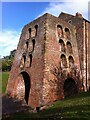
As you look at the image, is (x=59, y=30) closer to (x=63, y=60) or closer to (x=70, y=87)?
(x=63, y=60)

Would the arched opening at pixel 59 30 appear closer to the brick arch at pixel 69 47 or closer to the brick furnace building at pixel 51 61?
the brick furnace building at pixel 51 61

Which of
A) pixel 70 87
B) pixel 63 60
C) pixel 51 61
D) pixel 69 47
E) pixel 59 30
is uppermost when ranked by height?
pixel 59 30

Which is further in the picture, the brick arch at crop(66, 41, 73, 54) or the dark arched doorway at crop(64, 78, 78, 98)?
the brick arch at crop(66, 41, 73, 54)

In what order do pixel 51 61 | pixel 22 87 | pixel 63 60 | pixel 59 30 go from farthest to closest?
pixel 22 87 < pixel 59 30 < pixel 63 60 < pixel 51 61

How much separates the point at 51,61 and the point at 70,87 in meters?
5.43

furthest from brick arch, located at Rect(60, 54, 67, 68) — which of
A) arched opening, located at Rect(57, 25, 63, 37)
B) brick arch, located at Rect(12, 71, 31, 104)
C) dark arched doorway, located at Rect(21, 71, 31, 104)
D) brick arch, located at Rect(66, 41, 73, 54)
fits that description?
dark arched doorway, located at Rect(21, 71, 31, 104)

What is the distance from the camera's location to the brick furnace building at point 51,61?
87.5 feet

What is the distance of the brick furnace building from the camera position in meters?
26.7

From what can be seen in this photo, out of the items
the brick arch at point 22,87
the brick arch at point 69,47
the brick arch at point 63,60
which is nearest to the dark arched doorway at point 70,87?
the brick arch at point 63,60

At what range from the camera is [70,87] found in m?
30.7

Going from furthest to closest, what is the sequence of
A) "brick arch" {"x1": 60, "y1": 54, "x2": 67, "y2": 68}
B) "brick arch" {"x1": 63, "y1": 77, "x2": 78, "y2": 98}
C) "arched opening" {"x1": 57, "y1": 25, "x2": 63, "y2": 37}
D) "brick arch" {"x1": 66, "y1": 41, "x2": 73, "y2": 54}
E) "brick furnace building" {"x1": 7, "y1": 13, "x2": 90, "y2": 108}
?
"brick arch" {"x1": 66, "y1": 41, "x2": 73, "y2": 54} → "arched opening" {"x1": 57, "y1": 25, "x2": 63, "y2": 37} → "brick arch" {"x1": 63, "y1": 77, "x2": 78, "y2": 98} → "brick arch" {"x1": 60, "y1": 54, "x2": 67, "y2": 68} → "brick furnace building" {"x1": 7, "y1": 13, "x2": 90, "y2": 108}

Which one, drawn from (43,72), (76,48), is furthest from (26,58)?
(76,48)

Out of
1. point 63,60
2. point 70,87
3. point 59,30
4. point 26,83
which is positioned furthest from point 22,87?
point 59,30

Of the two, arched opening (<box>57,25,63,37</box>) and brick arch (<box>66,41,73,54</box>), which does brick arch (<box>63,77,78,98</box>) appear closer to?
brick arch (<box>66,41,73,54</box>)
